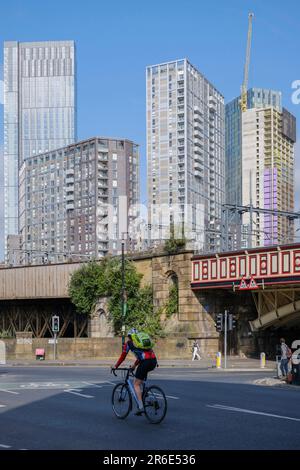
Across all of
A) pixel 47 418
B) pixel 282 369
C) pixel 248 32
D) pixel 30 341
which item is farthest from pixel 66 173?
pixel 47 418

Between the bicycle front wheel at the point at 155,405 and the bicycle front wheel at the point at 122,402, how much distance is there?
64 cm

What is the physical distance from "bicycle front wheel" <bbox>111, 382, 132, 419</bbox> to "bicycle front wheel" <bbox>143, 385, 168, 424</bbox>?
643 mm

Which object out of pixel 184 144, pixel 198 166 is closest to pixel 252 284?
pixel 184 144

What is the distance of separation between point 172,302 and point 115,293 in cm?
487

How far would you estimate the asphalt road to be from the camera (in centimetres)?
1172

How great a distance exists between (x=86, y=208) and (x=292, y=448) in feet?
482

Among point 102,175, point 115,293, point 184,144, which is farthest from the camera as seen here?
point 184,144

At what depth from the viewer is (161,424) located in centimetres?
1376

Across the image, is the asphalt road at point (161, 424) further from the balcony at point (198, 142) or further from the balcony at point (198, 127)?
the balcony at point (198, 127)

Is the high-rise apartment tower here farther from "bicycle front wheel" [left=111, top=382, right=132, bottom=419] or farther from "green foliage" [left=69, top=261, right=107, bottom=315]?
"bicycle front wheel" [left=111, top=382, right=132, bottom=419]

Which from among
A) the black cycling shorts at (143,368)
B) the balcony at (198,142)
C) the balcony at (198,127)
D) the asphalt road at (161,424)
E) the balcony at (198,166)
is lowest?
the asphalt road at (161,424)

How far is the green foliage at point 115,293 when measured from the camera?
49.2m

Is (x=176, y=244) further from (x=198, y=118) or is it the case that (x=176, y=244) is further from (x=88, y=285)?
(x=198, y=118)

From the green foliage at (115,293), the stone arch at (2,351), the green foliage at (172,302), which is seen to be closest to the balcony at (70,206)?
the green foliage at (115,293)
